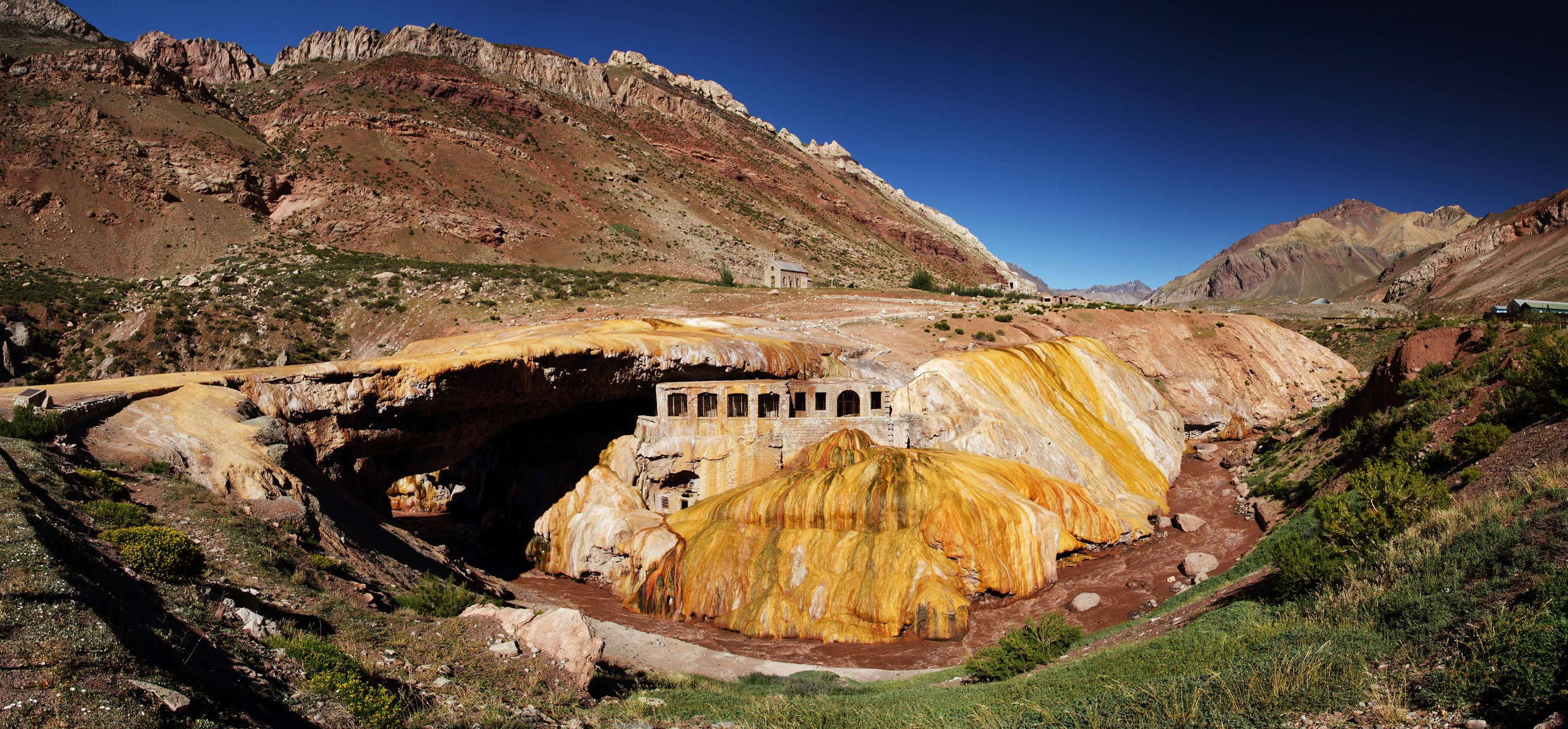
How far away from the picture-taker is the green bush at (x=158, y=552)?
7871 millimetres

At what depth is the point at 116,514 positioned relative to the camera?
8930 millimetres

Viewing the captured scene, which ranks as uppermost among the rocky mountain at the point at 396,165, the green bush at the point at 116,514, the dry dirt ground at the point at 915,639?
the rocky mountain at the point at 396,165

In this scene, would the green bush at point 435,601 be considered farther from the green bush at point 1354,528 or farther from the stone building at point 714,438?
the green bush at point 1354,528

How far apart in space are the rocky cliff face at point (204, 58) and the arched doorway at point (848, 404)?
326 feet

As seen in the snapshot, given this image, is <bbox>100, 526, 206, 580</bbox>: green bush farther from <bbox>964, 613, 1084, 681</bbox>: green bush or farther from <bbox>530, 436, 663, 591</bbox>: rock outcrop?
<bbox>530, 436, 663, 591</bbox>: rock outcrop

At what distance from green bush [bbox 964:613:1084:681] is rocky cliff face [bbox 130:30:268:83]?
110 meters

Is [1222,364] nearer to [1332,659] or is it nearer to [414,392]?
[1332,659]

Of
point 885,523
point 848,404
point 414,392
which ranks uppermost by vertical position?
point 414,392

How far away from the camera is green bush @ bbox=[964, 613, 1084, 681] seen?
39.7 feet

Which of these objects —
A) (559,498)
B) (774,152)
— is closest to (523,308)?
(559,498)

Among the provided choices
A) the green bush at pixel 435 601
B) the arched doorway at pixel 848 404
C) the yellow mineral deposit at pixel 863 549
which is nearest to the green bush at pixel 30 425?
the green bush at pixel 435 601

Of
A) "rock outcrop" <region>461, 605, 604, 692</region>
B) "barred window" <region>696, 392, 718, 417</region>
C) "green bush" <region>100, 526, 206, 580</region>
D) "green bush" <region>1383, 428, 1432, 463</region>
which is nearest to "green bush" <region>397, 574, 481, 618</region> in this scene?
"rock outcrop" <region>461, 605, 604, 692</region>

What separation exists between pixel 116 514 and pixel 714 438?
15305 millimetres

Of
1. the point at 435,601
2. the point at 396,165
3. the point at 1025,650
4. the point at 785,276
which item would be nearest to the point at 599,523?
the point at 435,601
